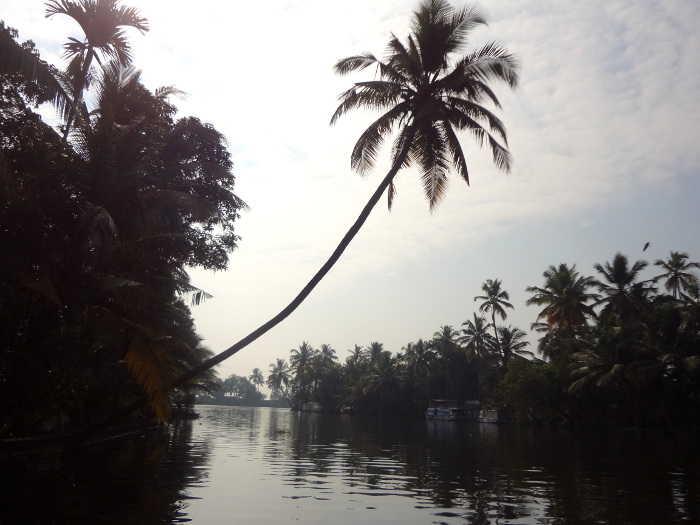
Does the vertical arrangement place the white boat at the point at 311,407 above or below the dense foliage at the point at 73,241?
below

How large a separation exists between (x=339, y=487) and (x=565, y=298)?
43.9m

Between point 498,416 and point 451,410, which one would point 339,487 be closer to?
point 498,416

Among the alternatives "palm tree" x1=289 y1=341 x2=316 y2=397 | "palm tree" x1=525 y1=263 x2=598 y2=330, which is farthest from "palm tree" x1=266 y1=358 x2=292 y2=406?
"palm tree" x1=525 y1=263 x2=598 y2=330

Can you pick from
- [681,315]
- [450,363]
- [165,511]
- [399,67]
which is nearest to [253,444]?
[165,511]

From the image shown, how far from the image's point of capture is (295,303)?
1300 cm

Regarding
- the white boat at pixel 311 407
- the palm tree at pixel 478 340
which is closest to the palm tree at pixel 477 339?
the palm tree at pixel 478 340

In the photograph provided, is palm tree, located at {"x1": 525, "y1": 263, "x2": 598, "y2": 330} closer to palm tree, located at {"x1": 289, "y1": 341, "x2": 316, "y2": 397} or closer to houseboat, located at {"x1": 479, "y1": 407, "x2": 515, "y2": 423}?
houseboat, located at {"x1": 479, "y1": 407, "x2": 515, "y2": 423}

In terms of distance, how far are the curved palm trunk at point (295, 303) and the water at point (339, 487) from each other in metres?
2.02

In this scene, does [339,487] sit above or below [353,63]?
below

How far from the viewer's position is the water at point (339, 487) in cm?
1194

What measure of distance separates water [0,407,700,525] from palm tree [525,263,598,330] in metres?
28.5

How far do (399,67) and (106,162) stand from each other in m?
7.75

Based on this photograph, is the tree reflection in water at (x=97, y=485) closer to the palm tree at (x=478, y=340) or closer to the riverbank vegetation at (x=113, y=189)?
the riverbank vegetation at (x=113, y=189)

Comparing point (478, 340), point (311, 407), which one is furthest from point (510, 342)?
point (311, 407)
